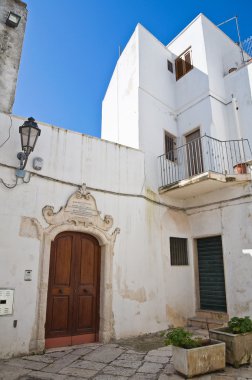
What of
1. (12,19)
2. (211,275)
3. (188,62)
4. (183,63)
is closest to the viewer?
(12,19)

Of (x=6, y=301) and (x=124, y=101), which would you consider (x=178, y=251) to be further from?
(x=124, y=101)

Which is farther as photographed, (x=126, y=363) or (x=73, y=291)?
(x=73, y=291)

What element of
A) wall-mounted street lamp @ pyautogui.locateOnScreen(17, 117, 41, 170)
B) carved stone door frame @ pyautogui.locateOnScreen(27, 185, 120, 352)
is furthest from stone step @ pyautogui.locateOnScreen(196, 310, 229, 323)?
wall-mounted street lamp @ pyautogui.locateOnScreen(17, 117, 41, 170)

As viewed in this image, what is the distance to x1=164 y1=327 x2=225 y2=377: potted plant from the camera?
4293 mm

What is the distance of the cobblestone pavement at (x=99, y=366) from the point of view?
14.6 ft

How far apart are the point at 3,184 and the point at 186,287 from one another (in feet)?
19.6

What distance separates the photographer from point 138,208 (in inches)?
316

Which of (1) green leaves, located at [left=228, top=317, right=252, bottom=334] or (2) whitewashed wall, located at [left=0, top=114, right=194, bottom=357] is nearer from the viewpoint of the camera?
(1) green leaves, located at [left=228, top=317, right=252, bottom=334]

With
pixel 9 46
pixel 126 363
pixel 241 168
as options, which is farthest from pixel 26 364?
pixel 9 46

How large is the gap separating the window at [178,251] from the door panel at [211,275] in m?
0.48

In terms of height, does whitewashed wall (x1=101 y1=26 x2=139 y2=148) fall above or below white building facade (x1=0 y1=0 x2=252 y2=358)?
above

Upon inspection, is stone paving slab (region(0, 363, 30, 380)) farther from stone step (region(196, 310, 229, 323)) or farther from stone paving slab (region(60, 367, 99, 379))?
stone step (region(196, 310, 229, 323))

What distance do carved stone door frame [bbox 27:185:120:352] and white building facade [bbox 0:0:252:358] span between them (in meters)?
0.02

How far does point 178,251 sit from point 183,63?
23.0ft
